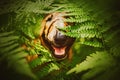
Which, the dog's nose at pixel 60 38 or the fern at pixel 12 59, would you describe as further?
the dog's nose at pixel 60 38

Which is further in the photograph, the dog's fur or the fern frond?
the dog's fur

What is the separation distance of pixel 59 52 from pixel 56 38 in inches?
3.7

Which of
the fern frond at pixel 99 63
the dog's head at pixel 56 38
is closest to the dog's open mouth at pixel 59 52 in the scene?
the dog's head at pixel 56 38

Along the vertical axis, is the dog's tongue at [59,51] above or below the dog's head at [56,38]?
below

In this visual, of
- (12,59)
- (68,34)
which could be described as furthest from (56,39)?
(12,59)

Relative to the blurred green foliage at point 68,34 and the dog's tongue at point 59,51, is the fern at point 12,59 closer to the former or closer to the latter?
the blurred green foliage at point 68,34

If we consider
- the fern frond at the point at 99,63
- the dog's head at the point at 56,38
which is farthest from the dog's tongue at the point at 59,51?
the fern frond at the point at 99,63

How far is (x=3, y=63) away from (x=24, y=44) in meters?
0.18

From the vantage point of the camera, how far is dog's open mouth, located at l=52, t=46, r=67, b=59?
1387mm

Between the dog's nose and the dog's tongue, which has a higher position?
the dog's nose

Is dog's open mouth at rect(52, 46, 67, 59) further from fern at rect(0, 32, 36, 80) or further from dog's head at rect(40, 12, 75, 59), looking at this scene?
fern at rect(0, 32, 36, 80)

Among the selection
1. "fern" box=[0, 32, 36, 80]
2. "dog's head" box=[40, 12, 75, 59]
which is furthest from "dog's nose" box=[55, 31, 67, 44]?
"fern" box=[0, 32, 36, 80]

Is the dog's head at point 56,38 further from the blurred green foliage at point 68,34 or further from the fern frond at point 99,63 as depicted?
the fern frond at point 99,63

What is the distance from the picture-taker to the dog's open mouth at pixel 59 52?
1387 mm
